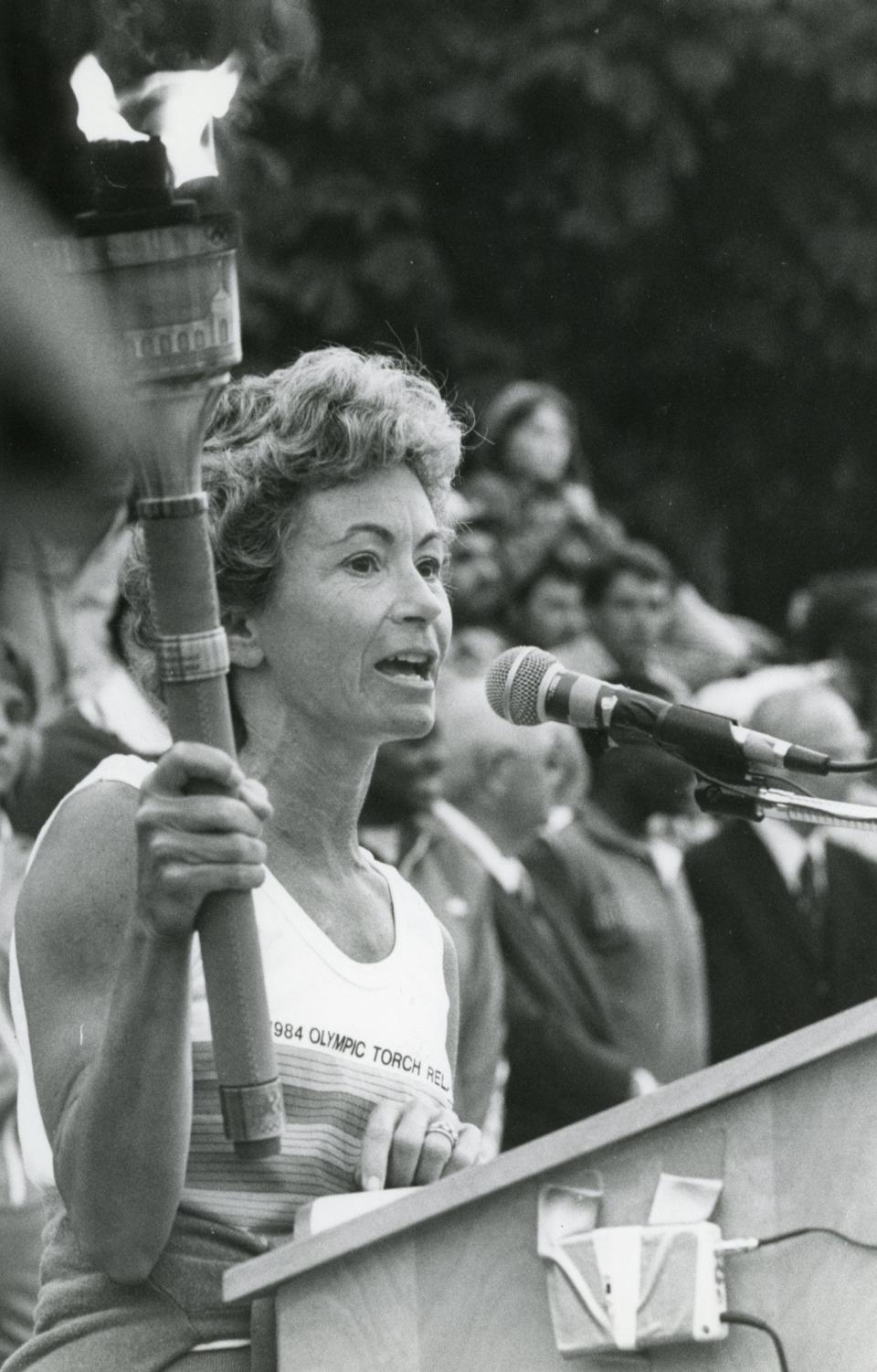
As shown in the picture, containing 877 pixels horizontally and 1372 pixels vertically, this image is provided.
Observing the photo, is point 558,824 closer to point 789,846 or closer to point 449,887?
point 789,846

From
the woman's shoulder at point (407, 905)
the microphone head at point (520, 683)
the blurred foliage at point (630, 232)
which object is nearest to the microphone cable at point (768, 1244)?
the microphone head at point (520, 683)

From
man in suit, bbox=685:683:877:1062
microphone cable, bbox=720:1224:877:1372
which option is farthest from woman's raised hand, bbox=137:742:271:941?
man in suit, bbox=685:683:877:1062

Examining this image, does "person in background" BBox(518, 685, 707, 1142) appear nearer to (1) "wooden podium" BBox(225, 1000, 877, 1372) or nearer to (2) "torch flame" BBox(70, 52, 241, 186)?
(1) "wooden podium" BBox(225, 1000, 877, 1372)

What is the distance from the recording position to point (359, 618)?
2836mm

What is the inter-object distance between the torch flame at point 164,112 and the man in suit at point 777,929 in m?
4.82

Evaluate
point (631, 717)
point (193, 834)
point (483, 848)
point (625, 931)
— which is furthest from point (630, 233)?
point (193, 834)

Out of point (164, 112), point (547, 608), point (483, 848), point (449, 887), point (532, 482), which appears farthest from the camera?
point (532, 482)

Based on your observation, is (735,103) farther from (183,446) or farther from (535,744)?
(183,446)

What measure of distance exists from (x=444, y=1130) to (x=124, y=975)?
21.4 inches

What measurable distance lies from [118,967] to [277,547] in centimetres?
67

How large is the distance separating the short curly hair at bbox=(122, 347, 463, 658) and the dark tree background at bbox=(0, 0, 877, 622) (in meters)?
6.19

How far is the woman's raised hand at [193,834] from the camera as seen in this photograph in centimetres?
226

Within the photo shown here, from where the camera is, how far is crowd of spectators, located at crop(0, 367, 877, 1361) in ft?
18.1

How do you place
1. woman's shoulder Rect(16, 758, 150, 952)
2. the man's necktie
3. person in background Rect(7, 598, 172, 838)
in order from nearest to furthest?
woman's shoulder Rect(16, 758, 150, 952) → person in background Rect(7, 598, 172, 838) → the man's necktie
